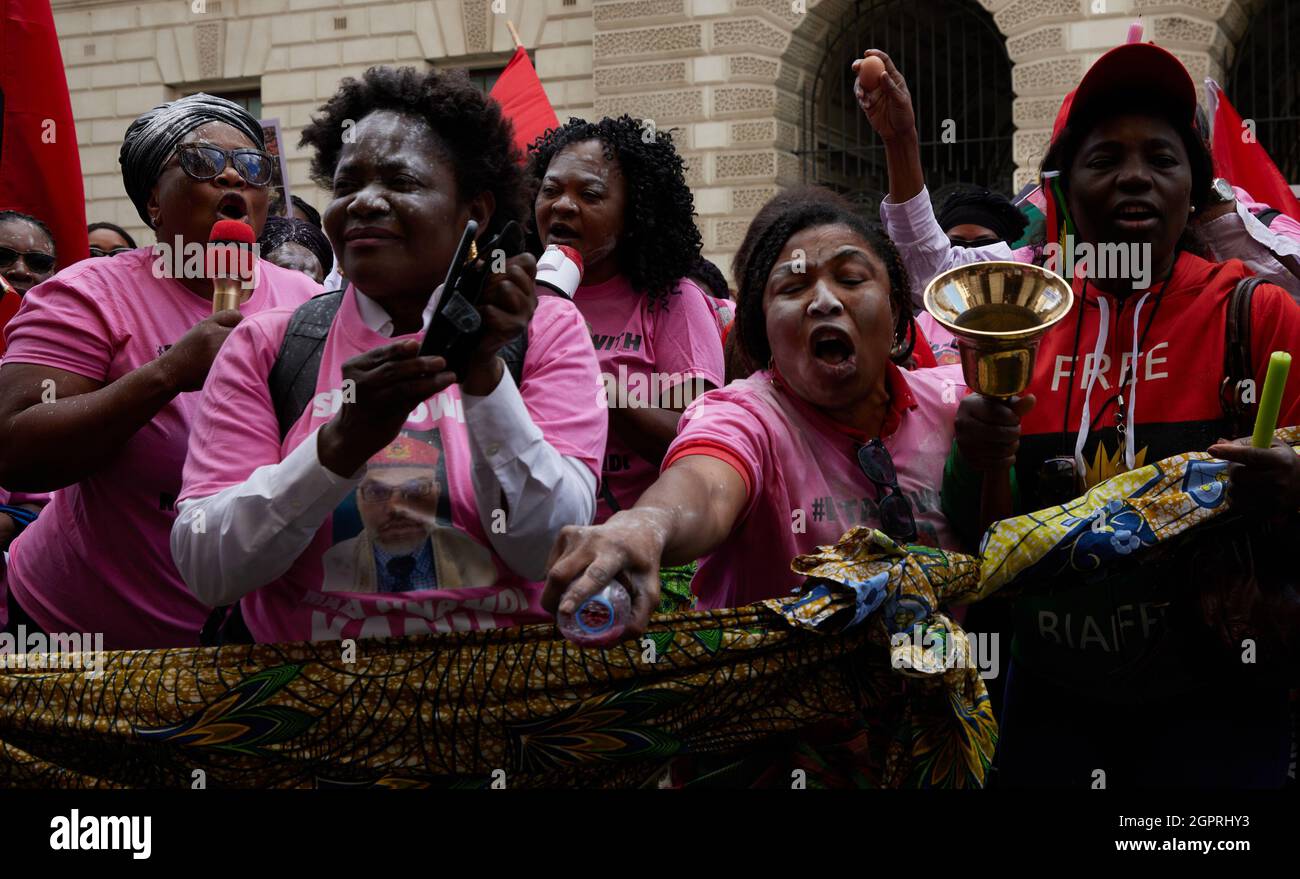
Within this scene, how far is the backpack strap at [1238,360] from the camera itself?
9.21ft

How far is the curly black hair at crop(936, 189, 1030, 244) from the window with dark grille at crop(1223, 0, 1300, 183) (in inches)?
293

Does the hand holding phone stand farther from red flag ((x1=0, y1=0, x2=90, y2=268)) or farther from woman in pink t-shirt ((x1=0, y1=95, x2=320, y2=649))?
red flag ((x1=0, y1=0, x2=90, y2=268))

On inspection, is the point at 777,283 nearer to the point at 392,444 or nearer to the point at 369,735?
the point at 392,444

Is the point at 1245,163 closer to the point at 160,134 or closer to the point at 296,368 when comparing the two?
the point at 160,134

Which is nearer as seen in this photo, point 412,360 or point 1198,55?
point 412,360

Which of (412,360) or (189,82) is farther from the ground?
(189,82)

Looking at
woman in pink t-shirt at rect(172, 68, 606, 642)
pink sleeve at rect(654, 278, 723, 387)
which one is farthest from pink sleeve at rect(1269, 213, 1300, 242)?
woman in pink t-shirt at rect(172, 68, 606, 642)

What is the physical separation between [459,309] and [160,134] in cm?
177

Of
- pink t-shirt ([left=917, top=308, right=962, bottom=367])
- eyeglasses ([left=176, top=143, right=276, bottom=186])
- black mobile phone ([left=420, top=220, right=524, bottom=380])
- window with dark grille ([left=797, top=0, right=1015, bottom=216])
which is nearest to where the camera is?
black mobile phone ([left=420, top=220, right=524, bottom=380])

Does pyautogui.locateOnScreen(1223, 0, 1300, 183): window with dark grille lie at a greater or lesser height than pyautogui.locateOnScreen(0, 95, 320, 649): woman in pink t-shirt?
greater

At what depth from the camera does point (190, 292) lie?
3408 mm

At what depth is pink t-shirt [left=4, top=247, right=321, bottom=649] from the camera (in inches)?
123

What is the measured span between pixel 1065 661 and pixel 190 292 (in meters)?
2.24
